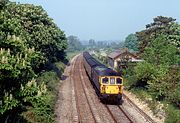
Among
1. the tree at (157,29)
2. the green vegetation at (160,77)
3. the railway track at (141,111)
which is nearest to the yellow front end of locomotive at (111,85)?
the railway track at (141,111)

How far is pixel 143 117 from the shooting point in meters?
24.8

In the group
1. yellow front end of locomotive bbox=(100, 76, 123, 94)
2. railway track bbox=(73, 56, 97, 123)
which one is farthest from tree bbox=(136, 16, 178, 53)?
yellow front end of locomotive bbox=(100, 76, 123, 94)

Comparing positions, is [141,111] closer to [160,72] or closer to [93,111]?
[93,111]

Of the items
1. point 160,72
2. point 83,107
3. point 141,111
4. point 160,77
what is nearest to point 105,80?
point 83,107

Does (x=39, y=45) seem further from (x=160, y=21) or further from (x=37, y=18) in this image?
(x=160, y=21)

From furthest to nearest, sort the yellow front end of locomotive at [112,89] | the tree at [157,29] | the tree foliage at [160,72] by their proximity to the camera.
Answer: the tree at [157,29], the tree foliage at [160,72], the yellow front end of locomotive at [112,89]

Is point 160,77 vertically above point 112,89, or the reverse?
point 160,77

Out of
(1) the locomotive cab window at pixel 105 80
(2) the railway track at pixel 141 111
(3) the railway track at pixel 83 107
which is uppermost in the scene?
(1) the locomotive cab window at pixel 105 80

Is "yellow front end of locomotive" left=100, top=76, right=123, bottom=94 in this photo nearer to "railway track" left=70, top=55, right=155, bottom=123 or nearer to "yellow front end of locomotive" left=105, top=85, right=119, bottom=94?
"yellow front end of locomotive" left=105, top=85, right=119, bottom=94

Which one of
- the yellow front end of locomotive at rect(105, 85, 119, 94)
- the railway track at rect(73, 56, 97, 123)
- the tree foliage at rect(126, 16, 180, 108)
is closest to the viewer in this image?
the railway track at rect(73, 56, 97, 123)

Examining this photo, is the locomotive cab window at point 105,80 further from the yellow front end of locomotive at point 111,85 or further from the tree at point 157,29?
the tree at point 157,29

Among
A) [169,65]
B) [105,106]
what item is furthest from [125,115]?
[169,65]

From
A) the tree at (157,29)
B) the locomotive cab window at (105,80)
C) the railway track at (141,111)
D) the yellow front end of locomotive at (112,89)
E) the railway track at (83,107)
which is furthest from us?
the tree at (157,29)

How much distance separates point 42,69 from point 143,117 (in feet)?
67.7
